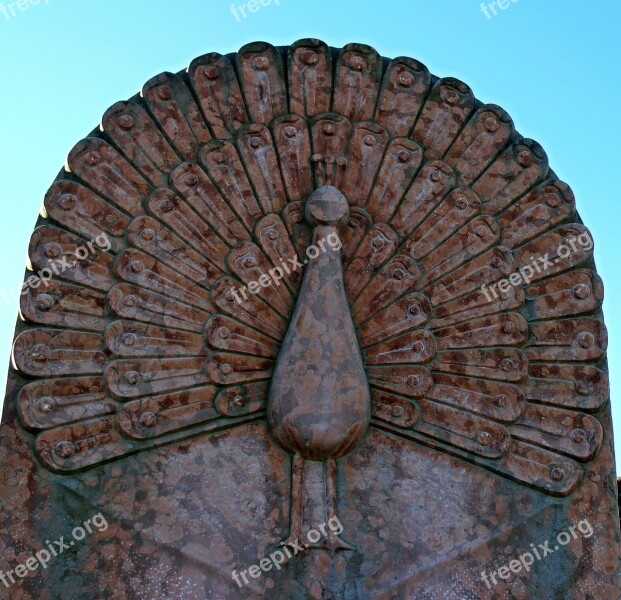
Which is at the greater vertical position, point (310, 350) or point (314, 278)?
point (314, 278)

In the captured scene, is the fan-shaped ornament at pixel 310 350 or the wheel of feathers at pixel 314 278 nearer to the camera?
the fan-shaped ornament at pixel 310 350

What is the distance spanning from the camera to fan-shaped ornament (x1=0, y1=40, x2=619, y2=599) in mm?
5828

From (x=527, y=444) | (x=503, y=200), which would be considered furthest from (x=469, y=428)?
(x=503, y=200)

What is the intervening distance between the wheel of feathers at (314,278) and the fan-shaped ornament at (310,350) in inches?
0.4

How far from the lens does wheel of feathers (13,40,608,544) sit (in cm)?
600

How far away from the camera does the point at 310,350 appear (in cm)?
604

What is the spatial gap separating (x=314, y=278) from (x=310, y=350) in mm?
389

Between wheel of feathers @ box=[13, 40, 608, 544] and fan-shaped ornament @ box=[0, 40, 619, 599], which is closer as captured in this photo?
fan-shaped ornament @ box=[0, 40, 619, 599]

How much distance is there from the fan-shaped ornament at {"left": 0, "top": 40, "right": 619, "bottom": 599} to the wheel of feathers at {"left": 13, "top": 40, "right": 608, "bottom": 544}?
A: 0.01 meters

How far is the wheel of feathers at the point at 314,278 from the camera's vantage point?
6.00 meters

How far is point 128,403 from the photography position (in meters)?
5.96

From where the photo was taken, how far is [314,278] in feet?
20.4

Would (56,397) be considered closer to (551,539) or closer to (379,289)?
(379,289)

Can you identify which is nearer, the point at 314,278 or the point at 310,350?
the point at 310,350
